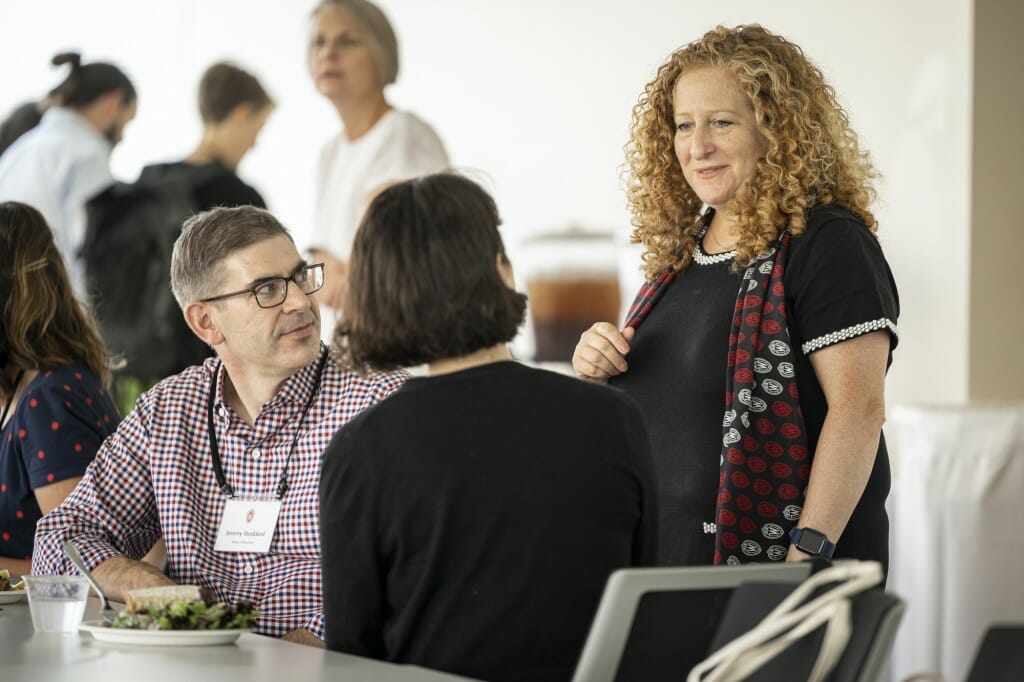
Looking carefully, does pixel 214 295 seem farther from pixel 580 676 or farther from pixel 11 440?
pixel 580 676

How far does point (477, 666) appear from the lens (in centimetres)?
155

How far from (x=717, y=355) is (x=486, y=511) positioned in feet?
2.33

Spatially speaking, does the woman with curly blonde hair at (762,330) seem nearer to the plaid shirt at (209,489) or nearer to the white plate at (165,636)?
the plaid shirt at (209,489)

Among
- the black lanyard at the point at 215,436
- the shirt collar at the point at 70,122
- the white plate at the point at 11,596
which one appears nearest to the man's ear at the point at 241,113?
the shirt collar at the point at 70,122

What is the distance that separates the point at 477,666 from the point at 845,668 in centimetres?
49

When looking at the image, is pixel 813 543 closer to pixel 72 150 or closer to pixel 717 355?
pixel 717 355

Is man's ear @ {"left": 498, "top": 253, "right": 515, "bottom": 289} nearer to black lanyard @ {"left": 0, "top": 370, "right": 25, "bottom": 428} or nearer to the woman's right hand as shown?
the woman's right hand

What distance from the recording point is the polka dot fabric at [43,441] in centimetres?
267

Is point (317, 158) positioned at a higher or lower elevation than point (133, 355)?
higher

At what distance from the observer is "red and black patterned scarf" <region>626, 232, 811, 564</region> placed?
2055mm

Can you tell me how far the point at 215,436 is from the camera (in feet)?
7.62

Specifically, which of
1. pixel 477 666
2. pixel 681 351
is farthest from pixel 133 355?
pixel 477 666

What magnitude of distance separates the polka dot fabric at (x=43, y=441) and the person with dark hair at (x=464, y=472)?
4.10 ft

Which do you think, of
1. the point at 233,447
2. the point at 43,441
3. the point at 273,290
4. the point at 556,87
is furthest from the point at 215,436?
the point at 556,87
